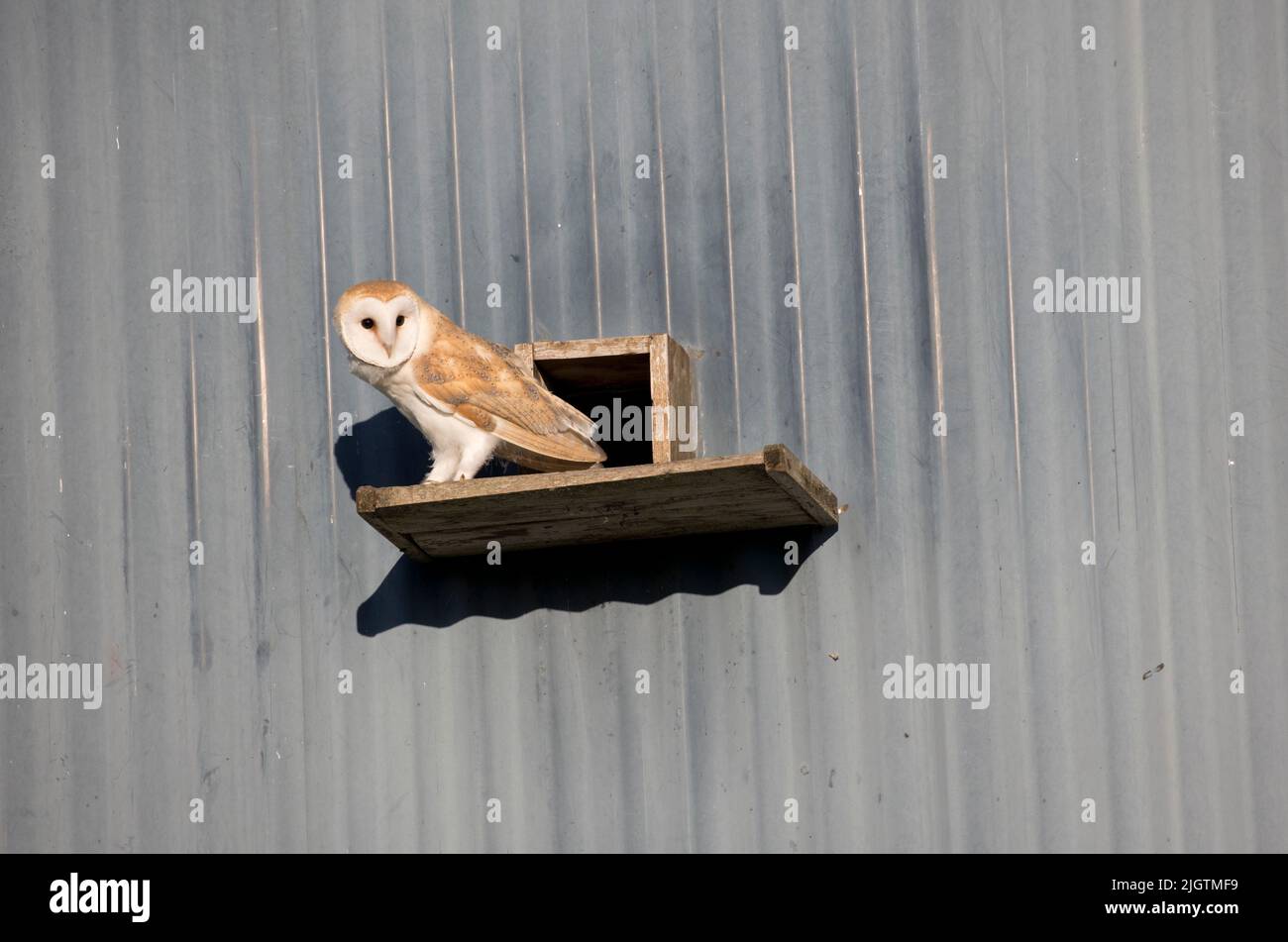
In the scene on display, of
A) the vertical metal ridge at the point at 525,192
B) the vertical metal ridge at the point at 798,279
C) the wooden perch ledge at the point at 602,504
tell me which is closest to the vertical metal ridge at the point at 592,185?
the vertical metal ridge at the point at 525,192

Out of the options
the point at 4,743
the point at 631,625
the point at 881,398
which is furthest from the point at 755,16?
the point at 4,743

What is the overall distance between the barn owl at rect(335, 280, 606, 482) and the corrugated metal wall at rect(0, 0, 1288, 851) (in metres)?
0.48

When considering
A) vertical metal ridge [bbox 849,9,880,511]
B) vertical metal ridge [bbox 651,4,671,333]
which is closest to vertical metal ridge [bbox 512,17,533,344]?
vertical metal ridge [bbox 651,4,671,333]

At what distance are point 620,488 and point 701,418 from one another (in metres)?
0.71

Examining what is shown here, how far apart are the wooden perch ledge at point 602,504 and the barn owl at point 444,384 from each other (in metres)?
0.16

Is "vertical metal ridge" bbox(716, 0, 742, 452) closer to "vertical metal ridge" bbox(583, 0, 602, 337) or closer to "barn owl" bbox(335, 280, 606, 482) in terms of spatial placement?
"vertical metal ridge" bbox(583, 0, 602, 337)

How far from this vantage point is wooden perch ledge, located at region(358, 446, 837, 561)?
3709 millimetres

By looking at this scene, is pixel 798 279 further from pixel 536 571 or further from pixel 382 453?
pixel 382 453

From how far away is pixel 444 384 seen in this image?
13.1 feet

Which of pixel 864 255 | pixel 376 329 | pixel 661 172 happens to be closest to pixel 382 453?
pixel 376 329
